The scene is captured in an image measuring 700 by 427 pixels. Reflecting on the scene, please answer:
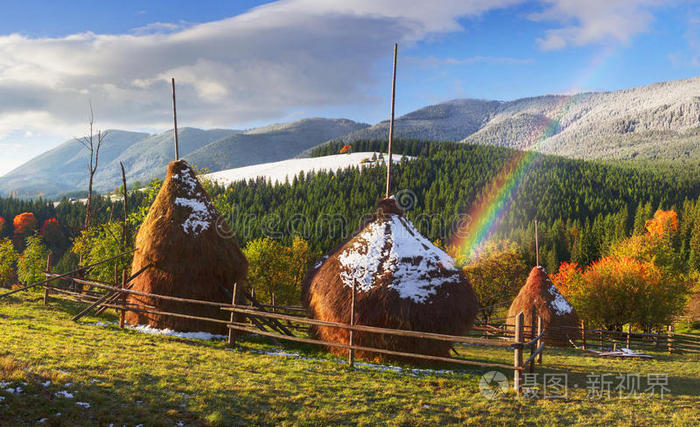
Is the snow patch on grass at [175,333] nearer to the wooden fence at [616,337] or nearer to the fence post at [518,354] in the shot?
the fence post at [518,354]

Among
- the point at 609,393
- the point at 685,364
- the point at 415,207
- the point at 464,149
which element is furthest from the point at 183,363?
the point at 464,149

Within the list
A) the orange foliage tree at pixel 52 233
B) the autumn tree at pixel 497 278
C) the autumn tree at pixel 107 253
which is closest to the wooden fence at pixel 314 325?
the autumn tree at pixel 107 253

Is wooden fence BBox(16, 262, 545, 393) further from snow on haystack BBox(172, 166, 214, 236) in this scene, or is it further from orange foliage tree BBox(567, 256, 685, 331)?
orange foliage tree BBox(567, 256, 685, 331)

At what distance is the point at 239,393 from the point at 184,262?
6.22 meters

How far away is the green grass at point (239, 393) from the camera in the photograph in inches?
240

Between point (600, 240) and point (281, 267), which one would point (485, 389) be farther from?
point (600, 240)

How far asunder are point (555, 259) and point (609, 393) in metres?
64.9

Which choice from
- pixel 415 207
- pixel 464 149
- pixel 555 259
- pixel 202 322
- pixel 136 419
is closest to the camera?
pixel 136 419

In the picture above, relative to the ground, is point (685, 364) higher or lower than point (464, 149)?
lower

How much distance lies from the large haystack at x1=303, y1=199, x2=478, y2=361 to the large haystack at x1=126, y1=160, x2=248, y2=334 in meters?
2.67

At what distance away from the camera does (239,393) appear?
7004 mm

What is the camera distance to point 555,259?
221ft

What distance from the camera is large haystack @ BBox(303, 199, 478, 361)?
412 inches

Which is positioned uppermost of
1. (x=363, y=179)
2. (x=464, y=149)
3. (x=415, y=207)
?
(x=464, y=149)
